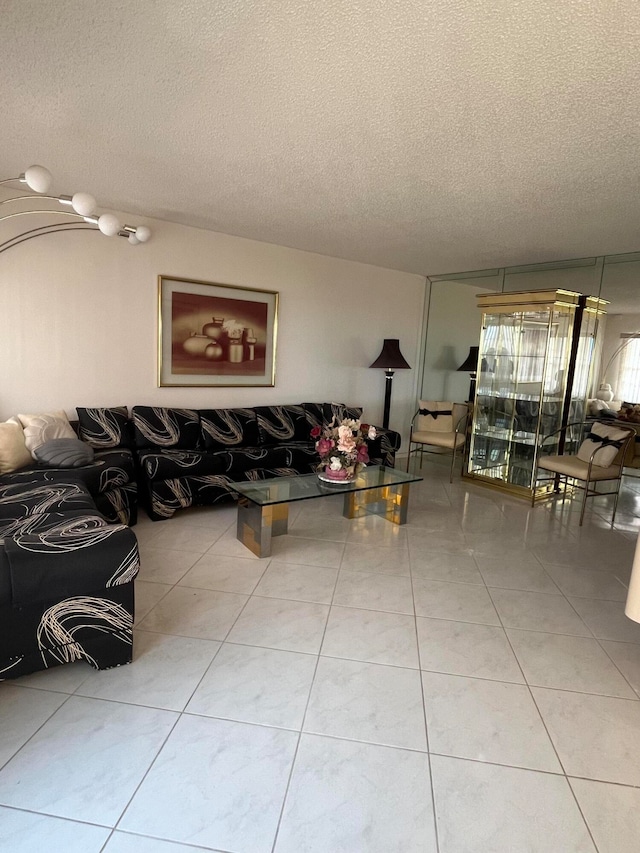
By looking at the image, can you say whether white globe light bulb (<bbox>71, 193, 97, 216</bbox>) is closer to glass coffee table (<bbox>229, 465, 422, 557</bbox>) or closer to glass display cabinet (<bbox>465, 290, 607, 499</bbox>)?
glass coffee table (<bbox>229, 465, 422, 557</bbox>)

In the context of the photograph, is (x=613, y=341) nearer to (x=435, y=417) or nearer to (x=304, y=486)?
(x=435, y=417)

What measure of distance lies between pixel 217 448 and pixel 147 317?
1363 millimetres

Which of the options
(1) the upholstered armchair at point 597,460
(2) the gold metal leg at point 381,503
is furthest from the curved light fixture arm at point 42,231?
(1) the upholstered armchair at point 597,460

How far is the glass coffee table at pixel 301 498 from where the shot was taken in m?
3.26

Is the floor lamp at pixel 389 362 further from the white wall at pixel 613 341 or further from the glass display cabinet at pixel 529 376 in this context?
the white wall at pixel 613 341

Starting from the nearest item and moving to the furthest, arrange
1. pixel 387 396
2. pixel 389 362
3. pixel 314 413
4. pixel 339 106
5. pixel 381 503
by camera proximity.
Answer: pixel 339 106, pixel 381 503, pixel 314 413, pixel 389 362, pixel 387 396

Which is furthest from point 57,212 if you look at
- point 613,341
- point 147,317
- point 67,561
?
point 613,341

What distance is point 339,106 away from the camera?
2146 millimetres

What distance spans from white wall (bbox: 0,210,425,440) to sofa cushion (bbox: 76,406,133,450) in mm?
251

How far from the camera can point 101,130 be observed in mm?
2555

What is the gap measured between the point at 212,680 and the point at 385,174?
2.89 m

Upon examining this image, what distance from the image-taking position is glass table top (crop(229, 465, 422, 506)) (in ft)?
11.0

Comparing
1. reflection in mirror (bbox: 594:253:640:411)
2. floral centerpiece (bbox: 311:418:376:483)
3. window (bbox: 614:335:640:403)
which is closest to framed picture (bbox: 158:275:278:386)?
floral centerpiece (bbox: 311:418:376:483)

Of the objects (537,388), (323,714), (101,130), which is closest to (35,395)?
(101,130)
